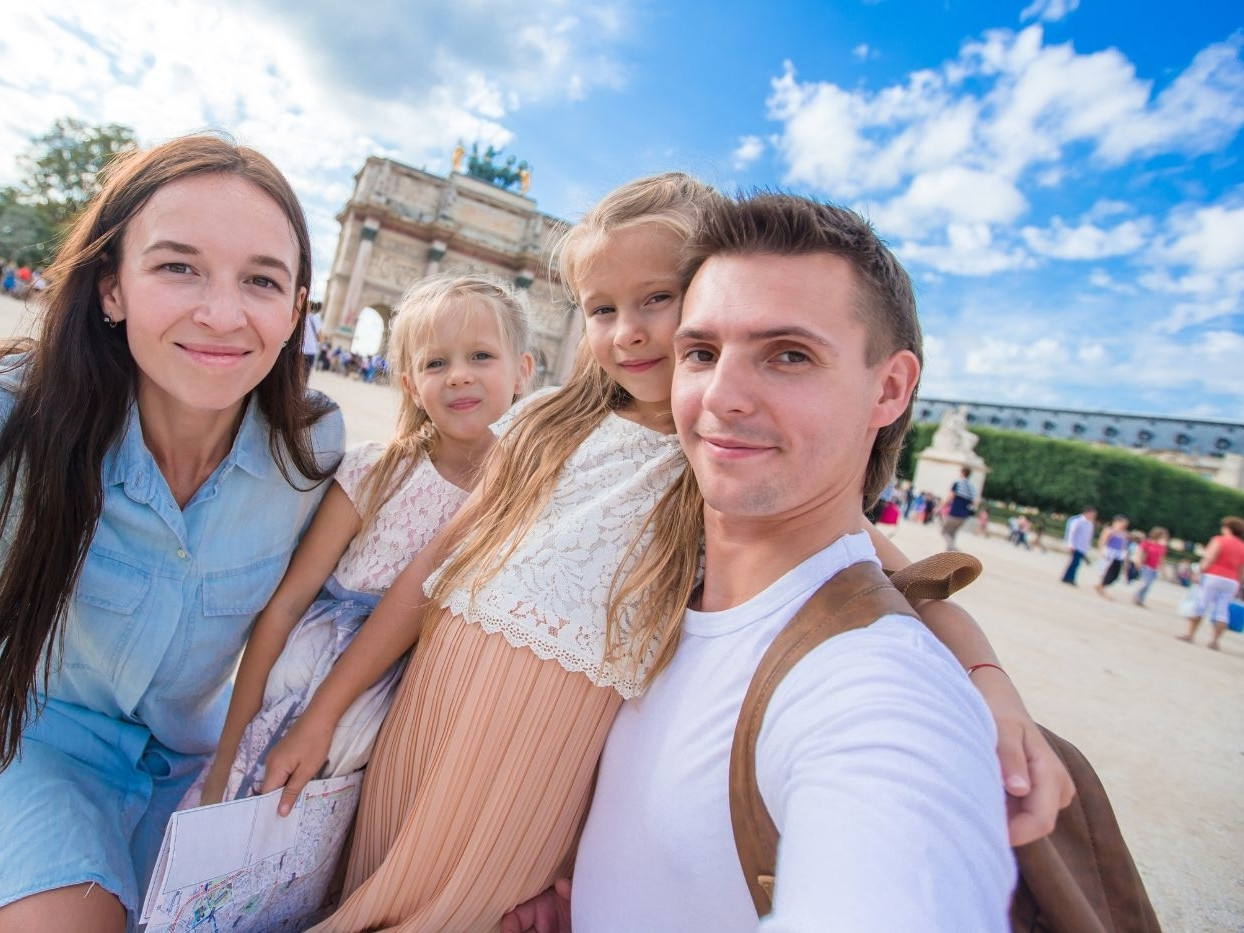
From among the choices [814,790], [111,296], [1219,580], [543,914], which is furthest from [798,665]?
[1219,580]

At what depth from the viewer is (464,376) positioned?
7.22 feet

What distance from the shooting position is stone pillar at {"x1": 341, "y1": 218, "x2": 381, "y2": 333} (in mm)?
30938

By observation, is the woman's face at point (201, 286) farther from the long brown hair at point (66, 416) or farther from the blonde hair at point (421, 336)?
the blonde hair at point (421, 336)

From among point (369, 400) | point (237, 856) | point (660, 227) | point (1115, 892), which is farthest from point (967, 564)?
point (369, 400)

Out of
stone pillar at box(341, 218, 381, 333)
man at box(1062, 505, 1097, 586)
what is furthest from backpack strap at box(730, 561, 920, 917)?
stone pillar at box(341, 218, 381, 333)

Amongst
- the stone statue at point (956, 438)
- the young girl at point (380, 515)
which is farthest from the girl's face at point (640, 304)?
the stone statue at point (956, 438)

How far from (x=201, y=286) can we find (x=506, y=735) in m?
1.32

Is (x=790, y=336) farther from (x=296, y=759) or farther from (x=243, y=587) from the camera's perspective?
(x=243, y=587)

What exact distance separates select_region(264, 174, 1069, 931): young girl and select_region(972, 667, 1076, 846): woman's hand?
0.63m

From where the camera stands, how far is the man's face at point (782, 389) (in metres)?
1.28

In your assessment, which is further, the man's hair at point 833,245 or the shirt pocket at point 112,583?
the shirt pocket at point 112,583

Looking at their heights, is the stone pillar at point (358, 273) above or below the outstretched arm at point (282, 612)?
above

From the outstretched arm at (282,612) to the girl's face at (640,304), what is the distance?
941 mm

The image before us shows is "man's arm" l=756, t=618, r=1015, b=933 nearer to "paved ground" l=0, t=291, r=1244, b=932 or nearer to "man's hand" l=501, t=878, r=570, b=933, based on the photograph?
"man's hand" l=501, t=878, r=570, b=933
